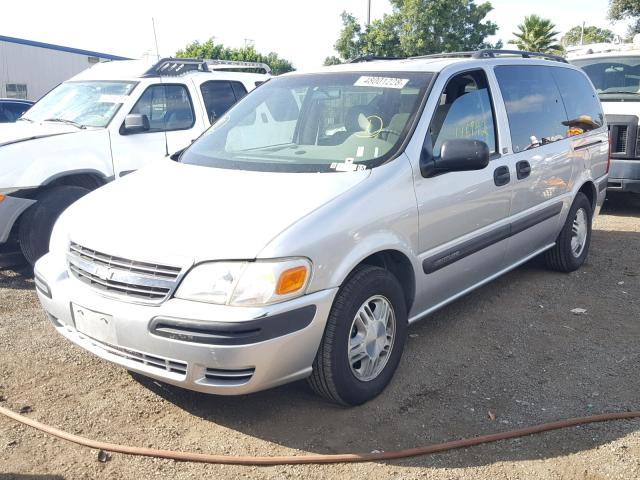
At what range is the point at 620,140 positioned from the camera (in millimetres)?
8391

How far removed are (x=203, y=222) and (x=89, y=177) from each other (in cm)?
344

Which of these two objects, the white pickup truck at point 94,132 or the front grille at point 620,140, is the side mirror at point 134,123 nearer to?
the white pickup truck at point 94,132

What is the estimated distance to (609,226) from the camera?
788cm

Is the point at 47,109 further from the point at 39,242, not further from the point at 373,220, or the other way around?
the point at 373,220

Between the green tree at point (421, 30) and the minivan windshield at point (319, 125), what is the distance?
93.8 ft

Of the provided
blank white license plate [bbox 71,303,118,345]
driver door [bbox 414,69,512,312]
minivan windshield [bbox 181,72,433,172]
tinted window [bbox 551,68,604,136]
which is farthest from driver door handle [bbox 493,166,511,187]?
blank white license plate [bbox 71,303,118,345]

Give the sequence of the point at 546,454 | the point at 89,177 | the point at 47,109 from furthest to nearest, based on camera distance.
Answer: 1. the point at 47,109
2. the point at 89,177
3. the point at 546,454

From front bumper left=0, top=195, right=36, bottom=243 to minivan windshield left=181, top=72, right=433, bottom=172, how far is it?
203 cm

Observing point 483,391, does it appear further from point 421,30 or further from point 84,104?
point 421,30

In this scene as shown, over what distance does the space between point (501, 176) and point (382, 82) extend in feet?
3.43

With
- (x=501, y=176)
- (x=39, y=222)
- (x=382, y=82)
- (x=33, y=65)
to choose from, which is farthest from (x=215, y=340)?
(x=33, y=65)

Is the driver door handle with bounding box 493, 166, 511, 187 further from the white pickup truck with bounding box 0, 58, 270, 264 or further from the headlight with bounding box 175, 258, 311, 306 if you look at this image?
the white pickup truck with bounding box 0, 58, 270, 264

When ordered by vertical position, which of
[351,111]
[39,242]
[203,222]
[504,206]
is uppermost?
[351,111]

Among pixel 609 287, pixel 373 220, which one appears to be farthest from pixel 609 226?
pixel 373 220
